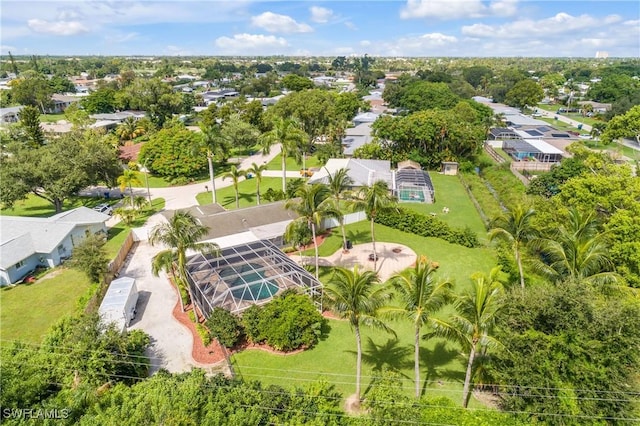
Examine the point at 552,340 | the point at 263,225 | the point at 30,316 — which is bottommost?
the point at 30,316

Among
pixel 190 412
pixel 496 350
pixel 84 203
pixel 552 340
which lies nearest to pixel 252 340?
pixel 190 412

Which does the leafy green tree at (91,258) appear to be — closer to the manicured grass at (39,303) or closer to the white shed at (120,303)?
the white shed at (120,303)

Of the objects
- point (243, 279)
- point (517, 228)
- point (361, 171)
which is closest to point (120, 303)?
point (243, 279)

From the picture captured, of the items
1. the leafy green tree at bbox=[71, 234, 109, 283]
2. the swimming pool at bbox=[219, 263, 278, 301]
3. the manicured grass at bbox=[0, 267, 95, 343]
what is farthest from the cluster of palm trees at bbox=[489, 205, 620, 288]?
the manicured grass at bbox=[0, 267, 95, 343]

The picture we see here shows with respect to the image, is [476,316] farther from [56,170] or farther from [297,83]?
[297,83]

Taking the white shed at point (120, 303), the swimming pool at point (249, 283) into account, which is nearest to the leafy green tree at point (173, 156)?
the white shed at point (120, 303)

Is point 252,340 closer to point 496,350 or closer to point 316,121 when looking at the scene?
point 496,350
